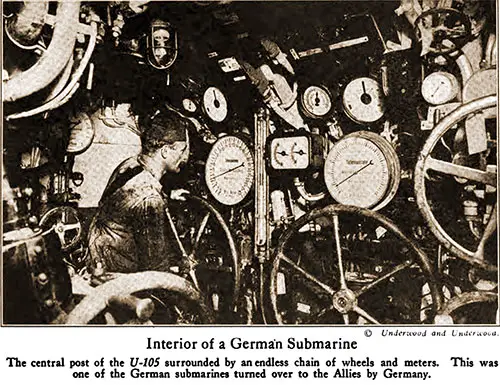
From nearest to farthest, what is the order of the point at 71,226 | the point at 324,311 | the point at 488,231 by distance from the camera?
1. the point at 488,231
2. the point at 324,311
3. the point at 71,226

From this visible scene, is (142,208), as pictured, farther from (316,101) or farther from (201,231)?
(316,101)

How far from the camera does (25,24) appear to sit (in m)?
2.71

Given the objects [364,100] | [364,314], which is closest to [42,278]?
[364,314]

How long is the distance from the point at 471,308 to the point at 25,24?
250cm

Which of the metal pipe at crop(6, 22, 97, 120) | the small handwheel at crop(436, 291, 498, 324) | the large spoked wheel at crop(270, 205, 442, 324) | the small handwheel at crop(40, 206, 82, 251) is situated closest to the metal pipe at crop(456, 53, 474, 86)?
the large spoked wheel at crop(270, 205, 442, 324)

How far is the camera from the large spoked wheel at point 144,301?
8.98 feet

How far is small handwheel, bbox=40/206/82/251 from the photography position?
2.78 m

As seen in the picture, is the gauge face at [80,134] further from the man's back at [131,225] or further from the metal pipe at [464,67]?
the metal pipe at [464,67]

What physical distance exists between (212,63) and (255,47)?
23 centimetres

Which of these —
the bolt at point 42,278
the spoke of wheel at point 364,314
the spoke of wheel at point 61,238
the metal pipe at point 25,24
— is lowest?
the spoke of wheel at point 364,314

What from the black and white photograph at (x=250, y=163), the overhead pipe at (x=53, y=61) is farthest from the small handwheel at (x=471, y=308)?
the overhead pipe at (x=53, y=61)

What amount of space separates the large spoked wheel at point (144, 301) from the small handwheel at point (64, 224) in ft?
0.88

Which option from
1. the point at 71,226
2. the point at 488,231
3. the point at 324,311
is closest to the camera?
the point at 488,231

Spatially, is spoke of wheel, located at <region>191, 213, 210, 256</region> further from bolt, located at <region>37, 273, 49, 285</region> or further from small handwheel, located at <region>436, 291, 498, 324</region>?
small handwheel, located at <region>436, 291, 498, 324</region>
